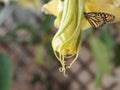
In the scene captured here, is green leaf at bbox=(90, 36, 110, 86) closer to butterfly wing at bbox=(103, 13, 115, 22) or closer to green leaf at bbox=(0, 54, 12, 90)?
green leaf at bbox=(0, 54, 12, 90)

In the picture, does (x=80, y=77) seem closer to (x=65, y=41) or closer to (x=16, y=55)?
(x=16, y=55)

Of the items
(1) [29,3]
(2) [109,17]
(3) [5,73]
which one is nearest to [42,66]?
(1) [29,3]

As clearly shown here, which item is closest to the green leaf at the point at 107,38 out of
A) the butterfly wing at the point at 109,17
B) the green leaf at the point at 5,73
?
the green leaf at the point at 5,73

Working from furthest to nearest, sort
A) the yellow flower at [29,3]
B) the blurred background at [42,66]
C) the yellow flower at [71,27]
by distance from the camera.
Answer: the blurred background at [42,66]
the yellow flower at [29,3]
the yellow flower at [71,27]

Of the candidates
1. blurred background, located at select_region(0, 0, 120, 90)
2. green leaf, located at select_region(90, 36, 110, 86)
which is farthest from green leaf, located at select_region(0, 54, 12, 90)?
blurred background, located at select_region(0, 0, 120, 90)

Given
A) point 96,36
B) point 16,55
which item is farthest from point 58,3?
point 16,55

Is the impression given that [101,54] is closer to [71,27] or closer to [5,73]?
[5,73]

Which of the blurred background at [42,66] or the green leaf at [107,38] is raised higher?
the green leaf at [107,38]

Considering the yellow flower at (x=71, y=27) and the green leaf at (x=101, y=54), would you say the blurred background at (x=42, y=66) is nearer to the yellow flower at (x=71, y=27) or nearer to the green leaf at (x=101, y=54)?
the green leaf at (x=101, y=54)

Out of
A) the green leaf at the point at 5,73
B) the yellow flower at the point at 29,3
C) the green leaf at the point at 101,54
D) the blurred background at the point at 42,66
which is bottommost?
the blurred background at the point at 42,66
